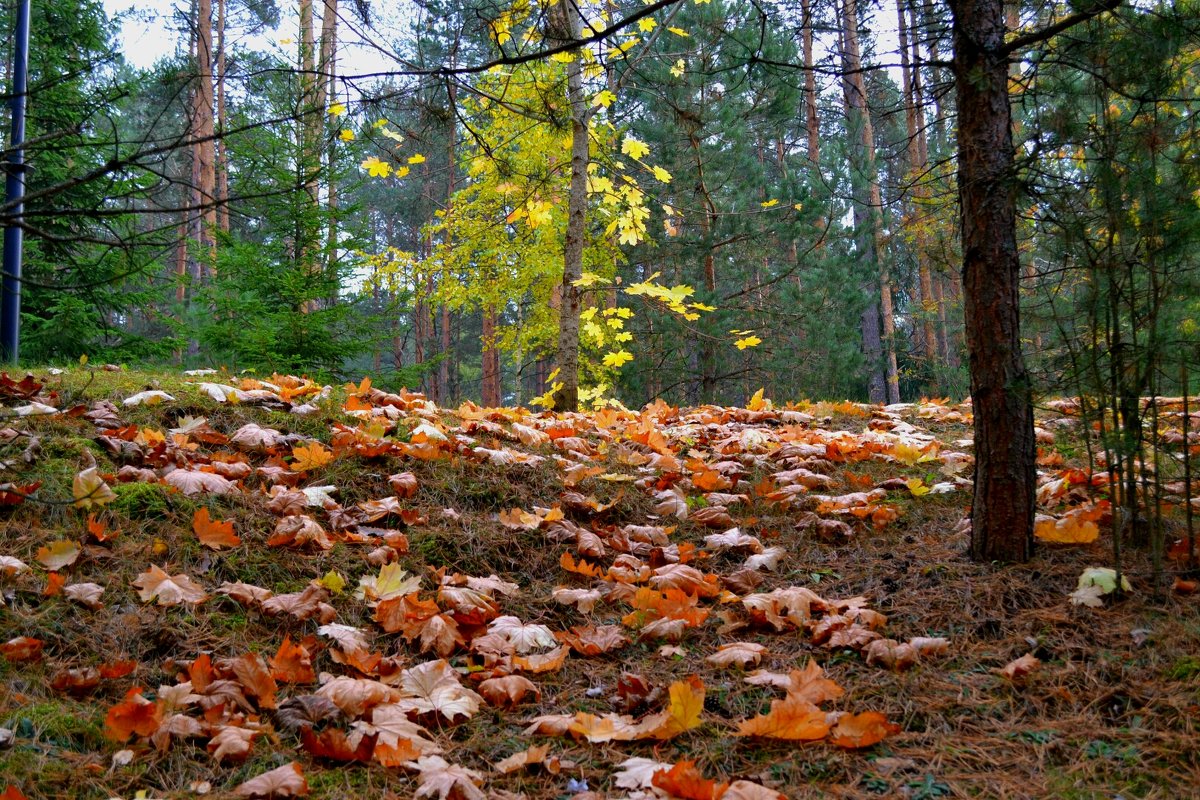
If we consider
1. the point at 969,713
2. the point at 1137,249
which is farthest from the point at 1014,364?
the point at 969,713

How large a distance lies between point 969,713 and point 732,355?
1440cm

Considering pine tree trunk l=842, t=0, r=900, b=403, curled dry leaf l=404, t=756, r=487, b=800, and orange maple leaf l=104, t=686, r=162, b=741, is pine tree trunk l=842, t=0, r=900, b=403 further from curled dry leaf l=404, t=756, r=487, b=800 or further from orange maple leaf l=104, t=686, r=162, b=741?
orange maple leaf l=104, t=686, r=162, b=741

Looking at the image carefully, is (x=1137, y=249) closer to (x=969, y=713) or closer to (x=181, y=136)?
(x=969, y=713)

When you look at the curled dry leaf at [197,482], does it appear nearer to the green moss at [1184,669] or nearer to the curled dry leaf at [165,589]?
the curled dry leaf at [165,589]

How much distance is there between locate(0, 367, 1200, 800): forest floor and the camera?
1.72 m

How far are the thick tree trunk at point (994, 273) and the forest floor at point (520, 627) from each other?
0.27 metres

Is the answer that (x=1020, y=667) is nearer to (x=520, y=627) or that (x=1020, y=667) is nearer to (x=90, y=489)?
(x=520, y=627)

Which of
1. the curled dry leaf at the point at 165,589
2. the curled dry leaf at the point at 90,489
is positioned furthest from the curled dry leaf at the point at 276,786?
the curled dry leaf at the point at 90,489

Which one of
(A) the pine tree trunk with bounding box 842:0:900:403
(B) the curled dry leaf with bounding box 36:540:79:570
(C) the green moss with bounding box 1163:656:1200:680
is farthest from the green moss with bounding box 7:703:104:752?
(A) the pine tree trunk with bounding box 842:0:900:403

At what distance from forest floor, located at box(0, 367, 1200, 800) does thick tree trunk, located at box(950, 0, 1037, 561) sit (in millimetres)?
269

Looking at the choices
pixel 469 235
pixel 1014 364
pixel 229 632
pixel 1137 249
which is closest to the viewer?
pixel 229 632

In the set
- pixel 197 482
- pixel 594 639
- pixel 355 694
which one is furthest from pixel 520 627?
pixel 197 482

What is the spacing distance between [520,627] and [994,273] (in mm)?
2063

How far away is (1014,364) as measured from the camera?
2602mm
